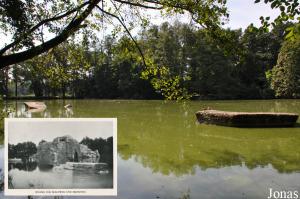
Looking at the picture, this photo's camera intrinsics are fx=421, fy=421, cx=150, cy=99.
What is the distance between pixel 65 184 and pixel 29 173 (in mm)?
382

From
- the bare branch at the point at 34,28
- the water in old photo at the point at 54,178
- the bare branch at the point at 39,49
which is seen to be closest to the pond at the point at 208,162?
the bare branch at the point at 39,49

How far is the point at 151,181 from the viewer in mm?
8578

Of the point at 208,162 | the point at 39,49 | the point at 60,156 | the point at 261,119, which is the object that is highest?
the point at 39,49

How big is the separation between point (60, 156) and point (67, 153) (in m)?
0.08

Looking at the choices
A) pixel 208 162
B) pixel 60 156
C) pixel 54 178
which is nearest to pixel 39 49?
pixel 60 156

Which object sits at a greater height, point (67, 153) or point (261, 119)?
point (67, 153)

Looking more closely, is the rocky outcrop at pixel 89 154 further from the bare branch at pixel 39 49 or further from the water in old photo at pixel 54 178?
the bare branch at pixel 39 49

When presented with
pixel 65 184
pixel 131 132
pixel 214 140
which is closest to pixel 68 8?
pixel 65 184

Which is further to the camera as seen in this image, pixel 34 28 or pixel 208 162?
pixel 208 162

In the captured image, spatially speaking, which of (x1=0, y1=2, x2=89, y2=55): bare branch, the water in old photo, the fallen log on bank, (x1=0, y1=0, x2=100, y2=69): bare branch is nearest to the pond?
the fallen log on bank

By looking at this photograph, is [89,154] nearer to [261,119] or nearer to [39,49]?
[39,49]

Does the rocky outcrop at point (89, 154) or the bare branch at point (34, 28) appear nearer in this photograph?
the rocky outcrop at point (89, 154)

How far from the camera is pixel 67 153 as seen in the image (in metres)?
4.07

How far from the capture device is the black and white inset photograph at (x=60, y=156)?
4.01m
